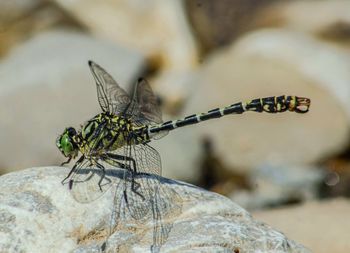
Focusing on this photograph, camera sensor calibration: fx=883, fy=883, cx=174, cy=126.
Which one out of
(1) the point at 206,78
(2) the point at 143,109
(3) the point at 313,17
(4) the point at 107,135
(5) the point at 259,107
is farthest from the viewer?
(3) the point at 313,17

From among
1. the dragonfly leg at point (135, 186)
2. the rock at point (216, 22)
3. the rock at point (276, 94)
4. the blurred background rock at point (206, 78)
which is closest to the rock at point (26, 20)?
the blurred background rock at point (206, 78)

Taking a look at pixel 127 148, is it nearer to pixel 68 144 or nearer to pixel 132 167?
pixel 132 167

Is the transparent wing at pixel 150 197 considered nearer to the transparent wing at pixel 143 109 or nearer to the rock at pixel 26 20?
the transparent wing at pixel 143 109

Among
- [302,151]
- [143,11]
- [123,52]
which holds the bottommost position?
[302,151]

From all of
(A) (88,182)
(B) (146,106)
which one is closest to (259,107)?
(B) (146,106)

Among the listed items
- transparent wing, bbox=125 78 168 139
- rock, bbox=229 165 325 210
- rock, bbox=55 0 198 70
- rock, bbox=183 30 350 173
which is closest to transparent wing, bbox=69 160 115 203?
transparent wing, bbox=125 78 168 139

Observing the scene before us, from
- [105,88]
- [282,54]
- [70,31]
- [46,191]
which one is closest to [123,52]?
[70,31]

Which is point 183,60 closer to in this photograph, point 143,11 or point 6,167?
point 143,11

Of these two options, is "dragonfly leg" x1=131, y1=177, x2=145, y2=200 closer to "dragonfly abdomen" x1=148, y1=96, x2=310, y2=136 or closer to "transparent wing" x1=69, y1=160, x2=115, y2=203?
"transparent wing" x1=69, y1=160, x2=115, y2=203
